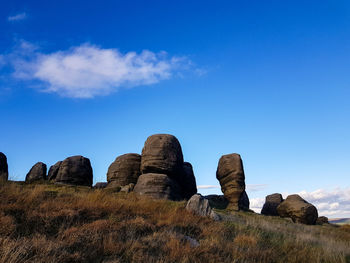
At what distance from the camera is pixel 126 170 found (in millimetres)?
31406

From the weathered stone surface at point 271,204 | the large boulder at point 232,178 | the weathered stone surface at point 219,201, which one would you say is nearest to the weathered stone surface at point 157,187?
the weathered stone surface at point 219,201

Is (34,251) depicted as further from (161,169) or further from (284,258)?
(161,169)

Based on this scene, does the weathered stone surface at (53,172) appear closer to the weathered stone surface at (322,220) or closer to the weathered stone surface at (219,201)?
the weathered stone surface at (219,201)

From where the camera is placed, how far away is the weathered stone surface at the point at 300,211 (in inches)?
1266

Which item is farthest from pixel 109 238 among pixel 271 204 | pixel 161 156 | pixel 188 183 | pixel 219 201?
pixel 271 204

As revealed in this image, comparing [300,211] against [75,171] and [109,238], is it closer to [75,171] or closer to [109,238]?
[75,171]

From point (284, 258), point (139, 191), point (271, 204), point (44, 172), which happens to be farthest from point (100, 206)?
point (271, 204)

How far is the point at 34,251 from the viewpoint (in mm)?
5738

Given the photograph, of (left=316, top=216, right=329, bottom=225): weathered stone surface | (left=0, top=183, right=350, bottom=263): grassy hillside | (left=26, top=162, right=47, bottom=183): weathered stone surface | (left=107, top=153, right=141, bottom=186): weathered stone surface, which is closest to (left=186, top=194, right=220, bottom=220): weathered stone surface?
(left=0, top=183, right=350, bottom=263): grassy hillside

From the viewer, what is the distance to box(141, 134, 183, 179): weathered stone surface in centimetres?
2755

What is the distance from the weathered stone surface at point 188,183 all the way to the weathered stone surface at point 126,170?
5.41m

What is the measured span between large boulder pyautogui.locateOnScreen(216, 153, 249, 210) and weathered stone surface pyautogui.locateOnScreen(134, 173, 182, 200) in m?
9.50

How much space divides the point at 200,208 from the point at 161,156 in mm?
14005

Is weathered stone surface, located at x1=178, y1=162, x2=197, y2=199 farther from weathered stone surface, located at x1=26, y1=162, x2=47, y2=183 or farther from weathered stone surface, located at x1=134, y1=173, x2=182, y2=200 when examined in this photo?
weathered stone surface, located at x1=26, y1=162, x2=47, y2=183
